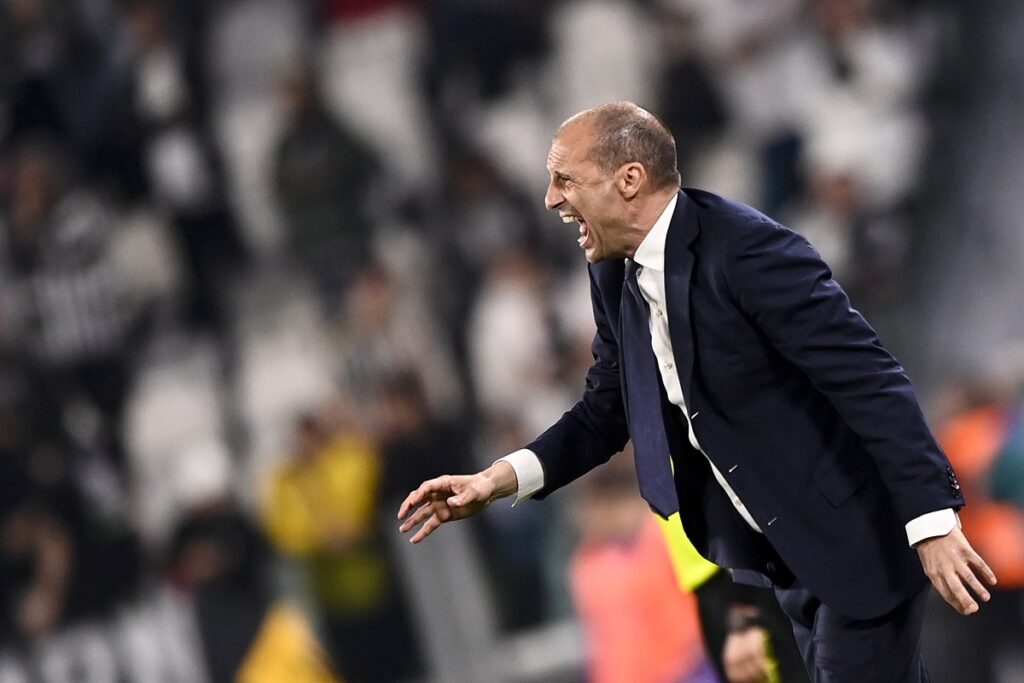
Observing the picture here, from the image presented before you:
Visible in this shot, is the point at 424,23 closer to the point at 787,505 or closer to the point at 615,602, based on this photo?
the point at 615,602

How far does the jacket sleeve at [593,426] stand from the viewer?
2.67m

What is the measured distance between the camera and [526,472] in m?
2.62

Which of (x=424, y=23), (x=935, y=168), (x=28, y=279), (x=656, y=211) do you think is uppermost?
(x=424, y=23)

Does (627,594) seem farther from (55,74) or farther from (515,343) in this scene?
(55,74)

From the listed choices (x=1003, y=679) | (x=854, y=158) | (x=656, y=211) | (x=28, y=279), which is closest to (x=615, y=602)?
(x=1003, y=679)

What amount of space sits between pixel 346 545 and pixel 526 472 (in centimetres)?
388

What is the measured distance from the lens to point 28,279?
291 inches

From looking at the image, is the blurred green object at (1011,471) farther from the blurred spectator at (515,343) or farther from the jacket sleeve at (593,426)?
the jacket sleeve at (593,426)

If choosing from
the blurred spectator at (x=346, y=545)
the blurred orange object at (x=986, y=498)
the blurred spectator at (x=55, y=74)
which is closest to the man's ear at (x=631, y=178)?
the blurred orange object at (x=986, y=498)

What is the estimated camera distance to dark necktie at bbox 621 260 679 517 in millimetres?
2443

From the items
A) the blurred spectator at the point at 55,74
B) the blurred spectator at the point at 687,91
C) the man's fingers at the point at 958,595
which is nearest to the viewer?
the man's fingers at the point at 958,595

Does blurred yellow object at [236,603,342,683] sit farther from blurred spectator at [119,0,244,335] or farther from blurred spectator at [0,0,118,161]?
blurred spectator at [0,0,118,161]

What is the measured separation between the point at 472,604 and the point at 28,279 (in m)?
2.81

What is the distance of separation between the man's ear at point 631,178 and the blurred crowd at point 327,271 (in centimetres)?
368
